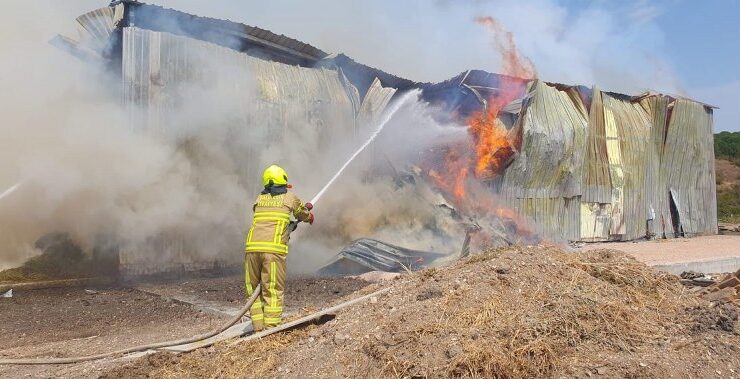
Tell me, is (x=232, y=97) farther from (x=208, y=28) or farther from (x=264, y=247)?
(x=264, y=247)

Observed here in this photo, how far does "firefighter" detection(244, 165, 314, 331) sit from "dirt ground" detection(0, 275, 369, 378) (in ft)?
1.41

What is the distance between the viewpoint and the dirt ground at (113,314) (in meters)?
5.50

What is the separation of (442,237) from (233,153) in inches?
185

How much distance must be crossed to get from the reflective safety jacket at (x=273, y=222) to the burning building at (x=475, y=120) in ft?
17.0

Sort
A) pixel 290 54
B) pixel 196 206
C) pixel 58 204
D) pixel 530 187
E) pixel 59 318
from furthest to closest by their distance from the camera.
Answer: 1. pixel 530 187
2. pixel 290 54
3. pixel 196 206
4. pixel 58 204
5. pixel 59 318

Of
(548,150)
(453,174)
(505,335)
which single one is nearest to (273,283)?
(505,335)

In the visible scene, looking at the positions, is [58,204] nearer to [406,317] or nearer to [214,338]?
[214,338]

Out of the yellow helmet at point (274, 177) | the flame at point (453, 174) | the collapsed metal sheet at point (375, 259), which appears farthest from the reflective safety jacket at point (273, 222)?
the flame at point (453, 174)

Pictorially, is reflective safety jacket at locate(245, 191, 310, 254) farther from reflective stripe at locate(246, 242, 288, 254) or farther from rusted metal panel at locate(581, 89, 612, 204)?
rusted metal panel at locate(581, 89, 612, 204)

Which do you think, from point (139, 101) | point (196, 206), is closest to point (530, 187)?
point (196, 206)

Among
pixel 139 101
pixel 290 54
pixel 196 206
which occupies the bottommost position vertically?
pixel 196 206

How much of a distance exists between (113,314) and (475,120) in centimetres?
914

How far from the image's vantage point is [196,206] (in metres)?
10.4

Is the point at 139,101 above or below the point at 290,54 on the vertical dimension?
below
